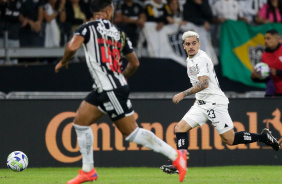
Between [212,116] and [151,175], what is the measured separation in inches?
60.7

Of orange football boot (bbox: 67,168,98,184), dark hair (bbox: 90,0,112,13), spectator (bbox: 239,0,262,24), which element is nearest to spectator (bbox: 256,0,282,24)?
spectator (bbox: 239,0,262,24)

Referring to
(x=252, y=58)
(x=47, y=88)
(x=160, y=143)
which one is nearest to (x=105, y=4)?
(x=160, y=143)

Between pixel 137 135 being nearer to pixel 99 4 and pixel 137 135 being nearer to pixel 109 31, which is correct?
pixel 109 31

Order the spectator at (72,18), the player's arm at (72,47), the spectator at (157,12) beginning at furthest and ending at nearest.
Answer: the spectator at (157,12) → the spectator at (72,18) → the player's arm at (72,47)

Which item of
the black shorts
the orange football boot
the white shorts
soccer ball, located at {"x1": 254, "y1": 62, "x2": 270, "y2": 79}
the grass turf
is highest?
the black shorts

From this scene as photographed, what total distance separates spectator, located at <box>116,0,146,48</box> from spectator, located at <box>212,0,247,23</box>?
1.88 m

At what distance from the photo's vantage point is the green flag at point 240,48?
15.1 meters

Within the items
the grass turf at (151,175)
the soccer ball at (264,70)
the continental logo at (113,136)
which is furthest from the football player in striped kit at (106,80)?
the soccer ball at (264,70)

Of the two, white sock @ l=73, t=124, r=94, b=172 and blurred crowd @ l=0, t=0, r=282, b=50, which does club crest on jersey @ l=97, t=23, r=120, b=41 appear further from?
blurred crowd @ l=0, t=0, r=282, b=50

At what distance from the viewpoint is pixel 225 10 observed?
1537cm

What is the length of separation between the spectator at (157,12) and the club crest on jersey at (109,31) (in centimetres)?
703

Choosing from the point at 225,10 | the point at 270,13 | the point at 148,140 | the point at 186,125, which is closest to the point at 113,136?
the point at 186,125

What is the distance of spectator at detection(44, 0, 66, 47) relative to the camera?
14.2 meters

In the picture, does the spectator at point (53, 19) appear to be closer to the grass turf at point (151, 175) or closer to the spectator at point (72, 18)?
the spectator at point (72, 18)
